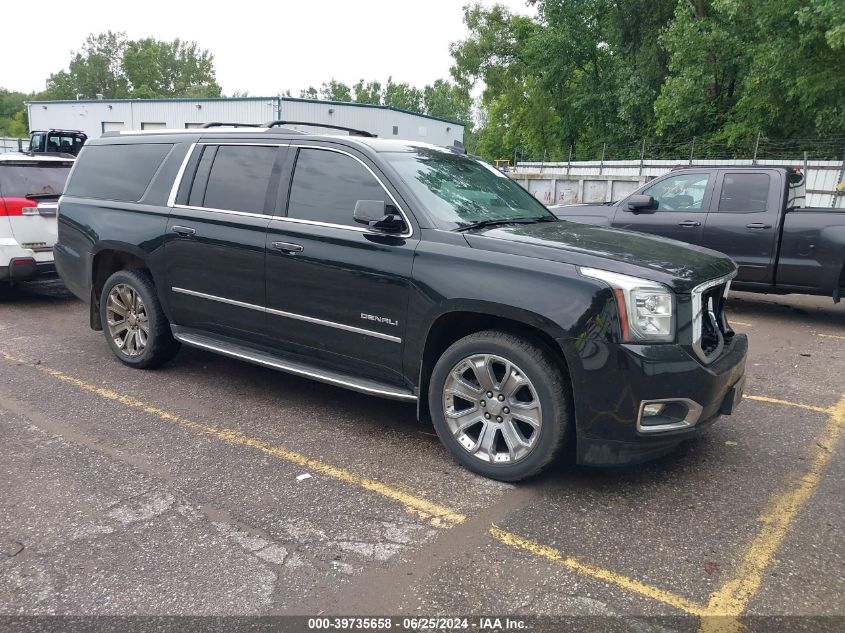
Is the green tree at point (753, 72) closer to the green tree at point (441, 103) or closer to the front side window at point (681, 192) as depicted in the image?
the front side window at point (681, 192)

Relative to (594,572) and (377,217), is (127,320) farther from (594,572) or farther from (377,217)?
(594,572)

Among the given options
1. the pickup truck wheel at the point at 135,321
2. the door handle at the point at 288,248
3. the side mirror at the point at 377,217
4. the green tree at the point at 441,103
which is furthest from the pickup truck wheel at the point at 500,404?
the green tree at the point at 441,103

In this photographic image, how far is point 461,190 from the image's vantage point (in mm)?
4609

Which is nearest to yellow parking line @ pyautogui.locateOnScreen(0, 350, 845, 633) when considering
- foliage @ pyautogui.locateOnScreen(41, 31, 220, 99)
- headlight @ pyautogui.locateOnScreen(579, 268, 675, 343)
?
headlight @ pyautogui.locateOnScreen(579, 268, 675, 343)

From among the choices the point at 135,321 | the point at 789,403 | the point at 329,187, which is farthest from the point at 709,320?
the point at 135,321

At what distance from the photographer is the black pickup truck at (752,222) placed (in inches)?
306

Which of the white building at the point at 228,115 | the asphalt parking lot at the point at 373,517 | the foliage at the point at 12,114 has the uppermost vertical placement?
the foliage at the point at 12,114

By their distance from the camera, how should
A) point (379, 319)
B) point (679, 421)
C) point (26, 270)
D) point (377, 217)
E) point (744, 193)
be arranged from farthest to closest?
point (744, 193) < point (26, 270) < point (379, 319) < point (377, 217) < point (679, 421)

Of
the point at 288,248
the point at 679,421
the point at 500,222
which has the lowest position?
the point at 679,421

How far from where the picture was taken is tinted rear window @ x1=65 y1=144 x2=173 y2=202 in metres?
5.59

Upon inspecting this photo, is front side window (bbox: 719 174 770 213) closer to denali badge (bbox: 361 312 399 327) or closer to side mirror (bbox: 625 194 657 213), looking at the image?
side mirror (bbox: 625 194 657 213)

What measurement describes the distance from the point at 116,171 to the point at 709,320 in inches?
189

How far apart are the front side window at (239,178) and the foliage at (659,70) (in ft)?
58.3

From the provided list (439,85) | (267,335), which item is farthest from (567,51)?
(439,85)
